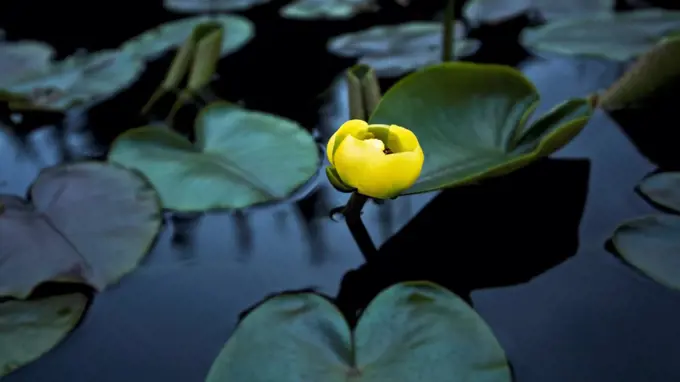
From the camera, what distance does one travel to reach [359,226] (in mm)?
807

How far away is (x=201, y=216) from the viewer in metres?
0.86

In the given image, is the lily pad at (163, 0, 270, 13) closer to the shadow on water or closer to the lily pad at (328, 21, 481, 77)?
the lily pad at (328, 21, 481, 77)

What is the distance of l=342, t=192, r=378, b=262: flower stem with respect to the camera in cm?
75

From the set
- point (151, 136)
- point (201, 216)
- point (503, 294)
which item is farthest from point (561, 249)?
point (151, 136)

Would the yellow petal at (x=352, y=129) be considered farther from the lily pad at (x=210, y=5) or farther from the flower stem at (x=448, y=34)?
the lily pad at (x=210, y=5)

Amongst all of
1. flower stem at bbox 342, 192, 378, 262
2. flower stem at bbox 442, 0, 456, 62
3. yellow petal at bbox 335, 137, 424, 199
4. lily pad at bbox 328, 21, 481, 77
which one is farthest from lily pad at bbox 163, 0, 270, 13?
yellow petal at bbox 335, 137, 424, 199

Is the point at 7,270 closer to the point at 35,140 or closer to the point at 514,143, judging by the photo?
the point at 35,140

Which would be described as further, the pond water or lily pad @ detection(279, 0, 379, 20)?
lily pad @ detection(279, 0, 379, 20)

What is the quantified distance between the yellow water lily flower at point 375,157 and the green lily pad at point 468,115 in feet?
0.33

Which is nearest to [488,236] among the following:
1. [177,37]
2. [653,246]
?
[653,246]

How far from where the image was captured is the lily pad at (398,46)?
3.90 feet

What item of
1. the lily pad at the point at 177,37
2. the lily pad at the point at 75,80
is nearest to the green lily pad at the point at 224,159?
the lily pad at the point at 75,80

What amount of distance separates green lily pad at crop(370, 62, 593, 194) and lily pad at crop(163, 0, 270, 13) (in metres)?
0.84

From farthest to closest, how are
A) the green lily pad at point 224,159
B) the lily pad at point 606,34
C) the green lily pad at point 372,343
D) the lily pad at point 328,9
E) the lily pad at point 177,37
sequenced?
the lily pad at point 328,9
the lily pad at point 177,37
the lily pad at point 606,34
the green lily pad at point 224,159
the green lily pad at point 372,343
